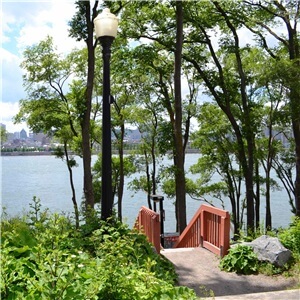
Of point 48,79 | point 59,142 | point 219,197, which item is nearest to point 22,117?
point 48,79

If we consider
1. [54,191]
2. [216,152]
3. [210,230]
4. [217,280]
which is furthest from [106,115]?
[54,191]

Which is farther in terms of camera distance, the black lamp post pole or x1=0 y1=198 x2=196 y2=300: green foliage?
the black lamp post pole

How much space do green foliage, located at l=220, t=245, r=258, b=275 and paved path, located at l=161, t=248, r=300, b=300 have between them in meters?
0.12

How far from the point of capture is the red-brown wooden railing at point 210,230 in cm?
697

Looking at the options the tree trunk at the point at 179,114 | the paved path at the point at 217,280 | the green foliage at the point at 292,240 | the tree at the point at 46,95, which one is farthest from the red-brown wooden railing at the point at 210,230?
the tree at the point at 46,95

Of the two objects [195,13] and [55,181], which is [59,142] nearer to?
[195,13]

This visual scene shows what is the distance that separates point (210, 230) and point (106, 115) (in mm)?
3482

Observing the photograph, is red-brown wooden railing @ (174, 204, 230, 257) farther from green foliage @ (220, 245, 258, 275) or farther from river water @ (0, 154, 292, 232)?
river water @ (0, 154, 292, 232)

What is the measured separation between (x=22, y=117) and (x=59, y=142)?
4304 mm

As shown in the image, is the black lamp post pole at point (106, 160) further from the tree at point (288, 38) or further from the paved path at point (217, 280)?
the tree at point (288, 38)

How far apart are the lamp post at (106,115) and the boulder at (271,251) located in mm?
2579

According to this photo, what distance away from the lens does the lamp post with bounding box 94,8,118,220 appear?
17.5 ft

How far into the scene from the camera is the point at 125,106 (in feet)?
74.8

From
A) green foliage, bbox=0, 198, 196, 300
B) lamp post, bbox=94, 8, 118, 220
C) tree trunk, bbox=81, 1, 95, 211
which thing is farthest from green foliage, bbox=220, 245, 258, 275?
tree trunk, bbox=81, 1, 95, 211
